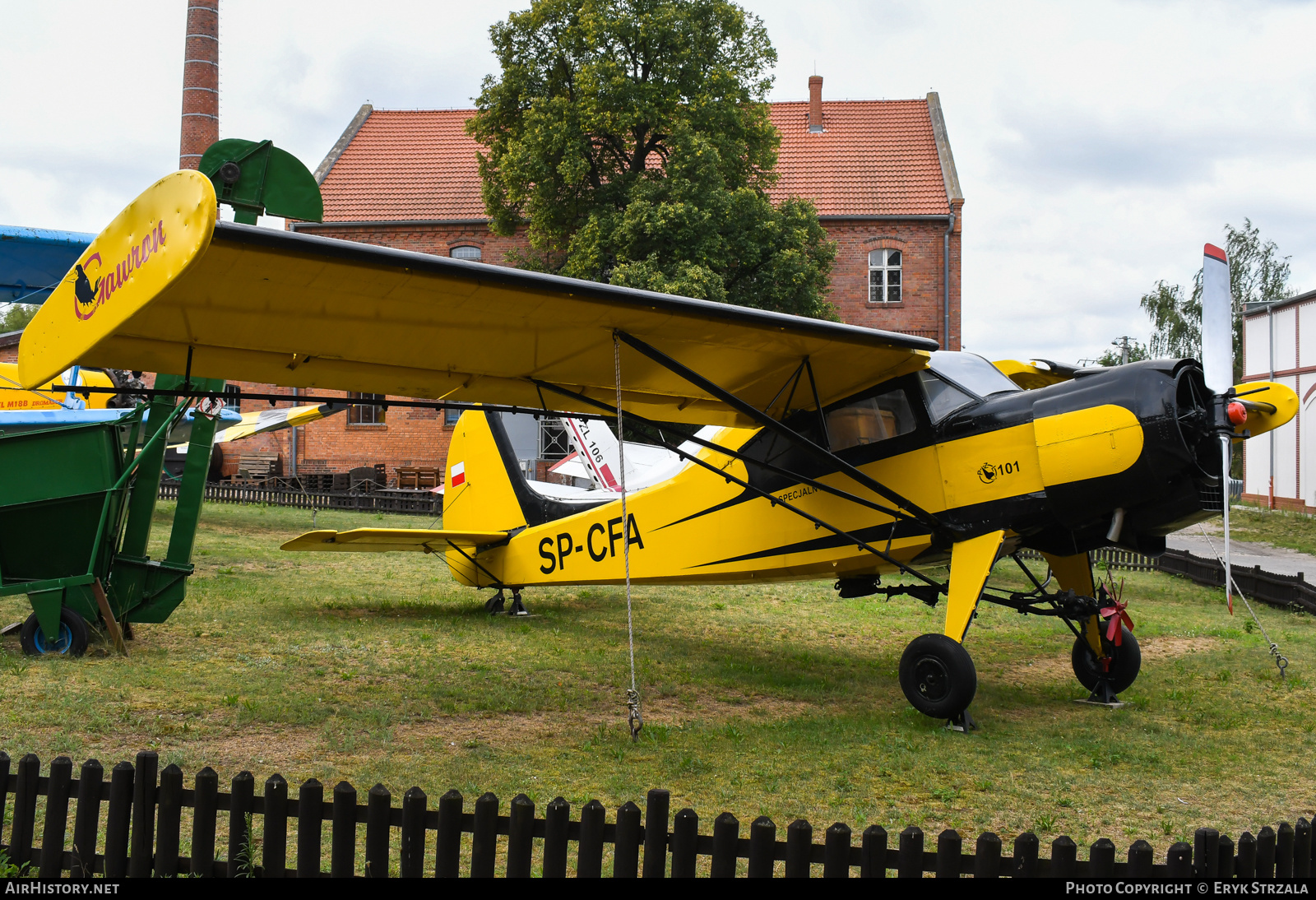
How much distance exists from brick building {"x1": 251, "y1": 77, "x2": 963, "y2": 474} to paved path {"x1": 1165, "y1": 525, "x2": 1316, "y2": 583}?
1000 centimetres

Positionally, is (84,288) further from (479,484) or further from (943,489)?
(479,484)

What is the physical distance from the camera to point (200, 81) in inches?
1238

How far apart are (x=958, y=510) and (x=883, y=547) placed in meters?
0.76

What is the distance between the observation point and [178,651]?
28.3ft

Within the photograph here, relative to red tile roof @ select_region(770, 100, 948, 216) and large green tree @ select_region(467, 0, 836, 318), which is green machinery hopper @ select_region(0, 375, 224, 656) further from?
red tile roof @ select_region(770, 100, 948, 216)

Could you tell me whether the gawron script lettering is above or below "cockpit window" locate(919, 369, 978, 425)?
above

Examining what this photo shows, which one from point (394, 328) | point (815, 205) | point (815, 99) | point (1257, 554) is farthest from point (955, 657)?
point (815, 99)

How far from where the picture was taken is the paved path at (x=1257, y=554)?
1956 cm

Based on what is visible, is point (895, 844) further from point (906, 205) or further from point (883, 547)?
point (906, 205)

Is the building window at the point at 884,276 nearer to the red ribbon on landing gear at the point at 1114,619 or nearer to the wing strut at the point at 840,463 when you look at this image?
the red ribbon on landing gear at the point at 1114,619

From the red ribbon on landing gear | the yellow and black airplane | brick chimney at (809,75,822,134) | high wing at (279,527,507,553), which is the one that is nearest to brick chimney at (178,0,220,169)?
brick chimney at (809,75,822,134)

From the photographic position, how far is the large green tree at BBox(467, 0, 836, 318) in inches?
1025

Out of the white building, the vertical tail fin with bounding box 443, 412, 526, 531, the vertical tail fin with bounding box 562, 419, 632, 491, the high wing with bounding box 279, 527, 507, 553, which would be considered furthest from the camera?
the white building

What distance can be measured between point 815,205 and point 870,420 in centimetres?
2645
